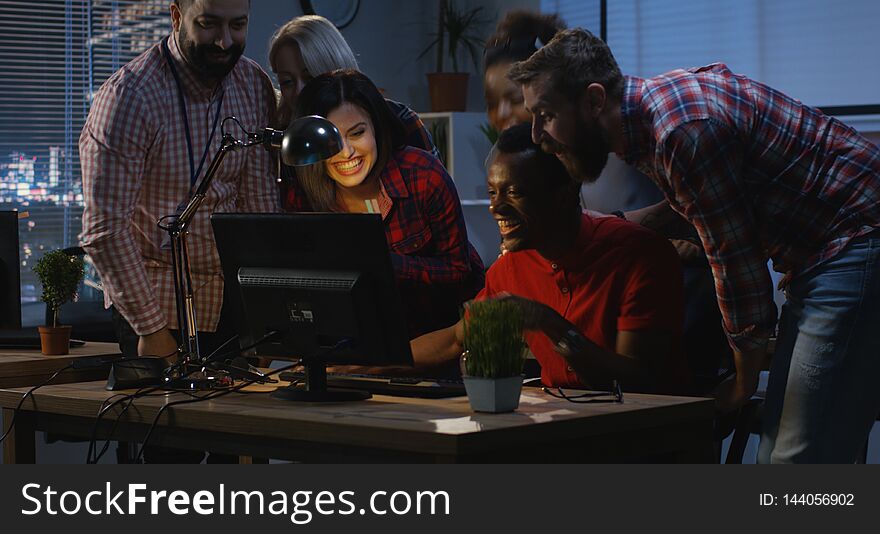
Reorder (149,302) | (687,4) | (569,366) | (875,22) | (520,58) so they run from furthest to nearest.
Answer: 1. (687,4)
2. (875,22)
3. (520,58)
4. (149,302)
5. (569,366)

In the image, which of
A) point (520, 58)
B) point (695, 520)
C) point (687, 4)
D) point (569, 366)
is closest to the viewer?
point (695, 520)

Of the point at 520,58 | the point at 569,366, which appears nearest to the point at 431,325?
the point at 569,366

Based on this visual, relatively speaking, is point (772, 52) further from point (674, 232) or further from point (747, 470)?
point (747, 470)

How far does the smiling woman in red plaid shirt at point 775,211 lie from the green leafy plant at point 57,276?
162 cm

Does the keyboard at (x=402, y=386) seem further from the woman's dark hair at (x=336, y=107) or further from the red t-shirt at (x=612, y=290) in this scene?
the woman's dark hair at (x=336, y=107)

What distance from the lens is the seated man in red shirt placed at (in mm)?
2436

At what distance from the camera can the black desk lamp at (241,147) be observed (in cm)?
224

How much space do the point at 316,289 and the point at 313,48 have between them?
1096 millimetres

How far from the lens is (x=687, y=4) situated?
A: 17.1ft

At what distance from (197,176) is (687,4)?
3.00 metres

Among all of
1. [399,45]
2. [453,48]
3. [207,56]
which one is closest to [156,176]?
[207,56]

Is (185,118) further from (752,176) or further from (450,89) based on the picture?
(450,89)

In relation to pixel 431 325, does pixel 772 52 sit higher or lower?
higher

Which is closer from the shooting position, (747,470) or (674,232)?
(747,470)
